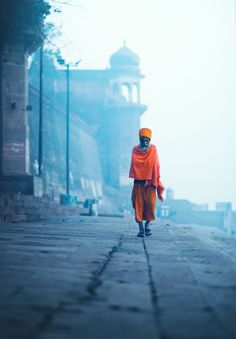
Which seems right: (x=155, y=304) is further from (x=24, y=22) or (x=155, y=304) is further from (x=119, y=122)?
(x=119, y=122)

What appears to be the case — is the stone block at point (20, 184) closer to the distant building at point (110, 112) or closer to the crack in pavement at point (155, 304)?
the crack in pavement at point (155, 304)

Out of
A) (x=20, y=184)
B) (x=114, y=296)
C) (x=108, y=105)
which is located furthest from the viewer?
(x=108, y=105)

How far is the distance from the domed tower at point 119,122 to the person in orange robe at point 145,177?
3446cm

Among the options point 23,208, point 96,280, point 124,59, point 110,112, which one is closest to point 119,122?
point 110,112

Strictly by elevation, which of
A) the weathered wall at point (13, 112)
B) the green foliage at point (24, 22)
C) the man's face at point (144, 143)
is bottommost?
the man's face at point (144, 143)

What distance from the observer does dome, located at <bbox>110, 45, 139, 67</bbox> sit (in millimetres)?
42594

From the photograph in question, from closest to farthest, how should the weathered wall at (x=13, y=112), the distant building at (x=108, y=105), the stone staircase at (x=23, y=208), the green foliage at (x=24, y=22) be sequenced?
the stone staircase at (x=23, y=208)
the green foliage at (x=24, y=22)
the weathered wall at (x=13, y=112)
the distant building at (x=108, y=105)

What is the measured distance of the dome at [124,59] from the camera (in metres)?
42.6

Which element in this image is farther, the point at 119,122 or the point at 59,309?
the point at 119,122

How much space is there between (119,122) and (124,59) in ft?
20.3

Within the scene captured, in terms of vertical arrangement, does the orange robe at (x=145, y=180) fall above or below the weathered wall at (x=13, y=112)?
below

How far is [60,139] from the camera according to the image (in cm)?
2947

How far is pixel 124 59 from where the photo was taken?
1677 inches

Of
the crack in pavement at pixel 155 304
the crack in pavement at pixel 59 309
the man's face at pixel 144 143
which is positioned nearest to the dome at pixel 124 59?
the man's face at pixel 144 143
